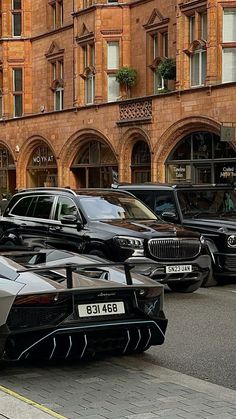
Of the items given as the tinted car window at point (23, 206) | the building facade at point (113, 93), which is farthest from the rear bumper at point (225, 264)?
the building facade at point (113, 93)

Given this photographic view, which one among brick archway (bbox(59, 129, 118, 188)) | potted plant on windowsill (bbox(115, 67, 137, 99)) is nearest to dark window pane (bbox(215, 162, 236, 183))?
brick archway (bbox(59, 129, 118, 188))

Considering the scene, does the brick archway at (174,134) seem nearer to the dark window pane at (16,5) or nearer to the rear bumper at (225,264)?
the rear bumper at (225,264)

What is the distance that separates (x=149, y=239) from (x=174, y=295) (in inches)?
47.7

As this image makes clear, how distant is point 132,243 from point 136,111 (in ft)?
55.2

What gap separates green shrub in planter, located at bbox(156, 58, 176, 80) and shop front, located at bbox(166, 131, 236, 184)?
2713 millimetres

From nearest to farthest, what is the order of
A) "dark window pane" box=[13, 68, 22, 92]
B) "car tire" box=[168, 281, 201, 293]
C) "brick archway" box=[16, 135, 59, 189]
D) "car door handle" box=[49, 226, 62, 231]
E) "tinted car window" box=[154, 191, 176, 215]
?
1. "car tire" box=[168, 281, 201, 293]
2. "car door handle" box=[49, 226, 62, 231]
3. "tinted car window" box=[154, 191, 176, 215]
4. "brick archway" box=[16, 135, 59, 189]
5. "dark window pane" box=[13, 68, 22, 92]

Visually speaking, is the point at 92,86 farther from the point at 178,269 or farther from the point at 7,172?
the point at 178,269

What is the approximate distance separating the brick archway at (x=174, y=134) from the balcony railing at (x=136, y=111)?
1097 mm

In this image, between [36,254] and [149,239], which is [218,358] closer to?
[36,254]

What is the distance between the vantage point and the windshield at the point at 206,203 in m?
13.5

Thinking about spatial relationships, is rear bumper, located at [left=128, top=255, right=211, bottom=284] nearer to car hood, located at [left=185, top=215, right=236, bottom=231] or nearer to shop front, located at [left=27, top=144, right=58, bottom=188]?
car hood, located at [left=185, top=215, right=236, bottom=231]

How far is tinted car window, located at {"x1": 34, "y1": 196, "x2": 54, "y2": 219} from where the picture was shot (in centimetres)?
1284

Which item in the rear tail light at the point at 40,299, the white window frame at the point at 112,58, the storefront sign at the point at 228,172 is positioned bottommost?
the rear tail light at the point at 40,299

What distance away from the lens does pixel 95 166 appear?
3116cm
